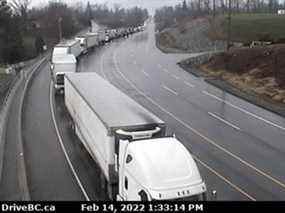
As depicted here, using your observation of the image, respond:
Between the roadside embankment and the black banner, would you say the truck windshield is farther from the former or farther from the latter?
the roadside embankment

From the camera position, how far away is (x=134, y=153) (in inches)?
598

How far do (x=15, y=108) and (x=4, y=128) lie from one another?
636 centimetres

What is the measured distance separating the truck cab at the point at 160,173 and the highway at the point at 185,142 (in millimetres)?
4841

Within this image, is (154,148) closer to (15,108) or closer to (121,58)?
(15,108)

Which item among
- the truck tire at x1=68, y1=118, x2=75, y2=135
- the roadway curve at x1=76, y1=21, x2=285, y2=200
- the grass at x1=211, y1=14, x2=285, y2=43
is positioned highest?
the grass at x1=211, y1=14, x2=285, y2=43

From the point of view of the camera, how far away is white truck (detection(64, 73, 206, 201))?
562 inches

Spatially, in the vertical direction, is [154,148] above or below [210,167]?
above

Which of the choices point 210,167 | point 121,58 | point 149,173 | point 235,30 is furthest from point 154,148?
point 235,30

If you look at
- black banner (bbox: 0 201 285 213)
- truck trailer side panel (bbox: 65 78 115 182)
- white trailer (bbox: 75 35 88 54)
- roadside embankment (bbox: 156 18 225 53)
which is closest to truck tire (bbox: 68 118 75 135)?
truck trailer side panel (bbox: 65 78 115 182)

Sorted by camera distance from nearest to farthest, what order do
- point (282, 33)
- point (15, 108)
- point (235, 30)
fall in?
point (15, 108), point (282, 33), point (235, 30)

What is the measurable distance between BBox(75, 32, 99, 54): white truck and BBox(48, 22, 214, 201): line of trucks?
173 ft

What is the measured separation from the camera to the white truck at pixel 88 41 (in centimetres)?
7607

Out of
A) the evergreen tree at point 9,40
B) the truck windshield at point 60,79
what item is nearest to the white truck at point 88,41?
the evergreen tree at point 9,40

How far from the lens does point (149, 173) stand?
14359 mm
